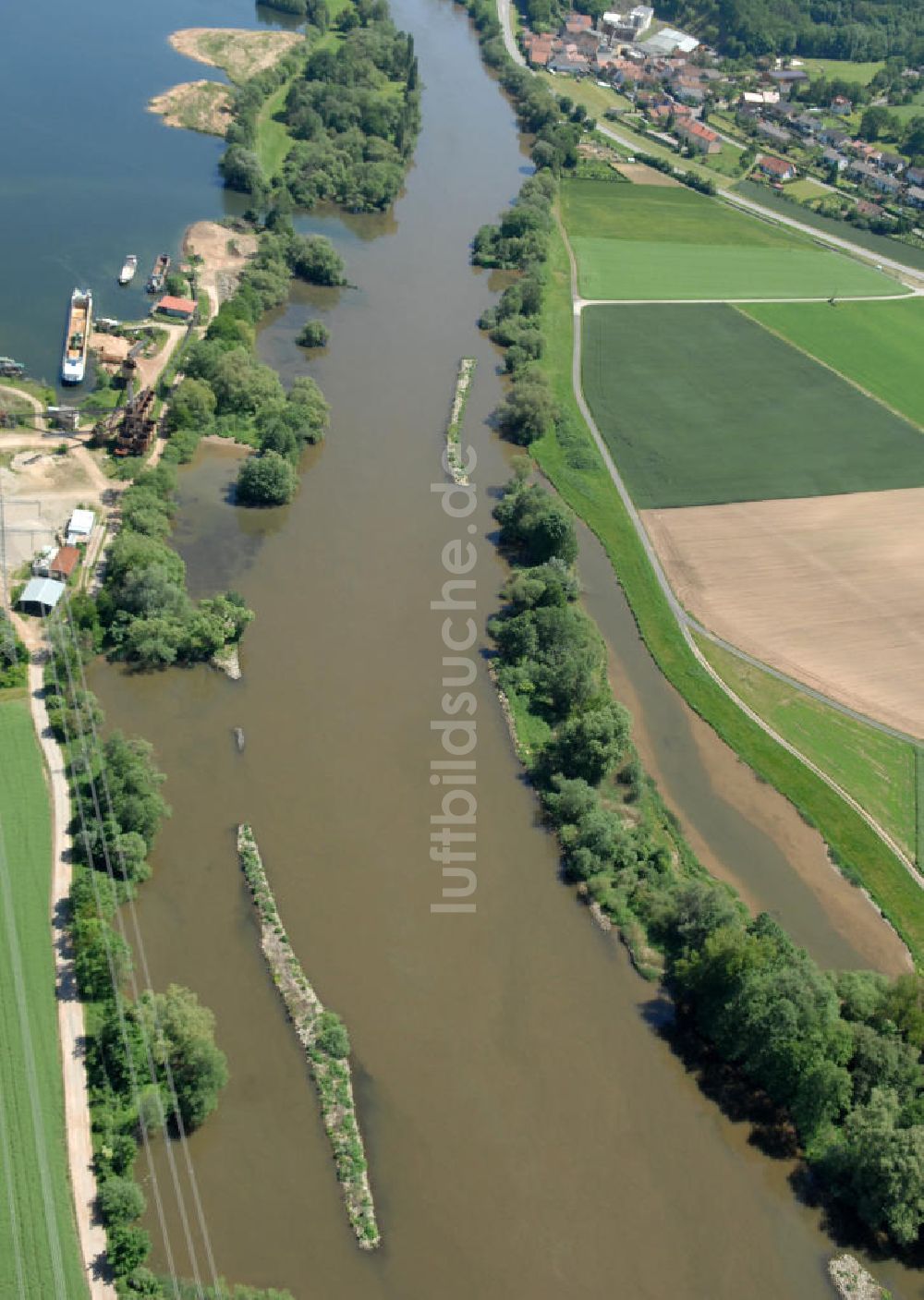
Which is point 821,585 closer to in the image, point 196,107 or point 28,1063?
point 28,1063

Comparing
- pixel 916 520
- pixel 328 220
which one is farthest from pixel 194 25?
pixel 916 520

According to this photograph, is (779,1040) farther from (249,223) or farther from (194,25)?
(194,25)

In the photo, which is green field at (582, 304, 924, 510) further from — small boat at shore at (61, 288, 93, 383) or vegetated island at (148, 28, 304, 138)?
vegetated island at (148, 28, 304, 138)

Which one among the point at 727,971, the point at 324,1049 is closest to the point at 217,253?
the point at 324,1049

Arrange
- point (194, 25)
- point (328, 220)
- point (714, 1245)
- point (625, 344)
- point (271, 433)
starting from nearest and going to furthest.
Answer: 1. point (714, 1245)
2. point (271, 433)
3. point (625, 344)
4. point (328, 220)
5. point (194, 25)

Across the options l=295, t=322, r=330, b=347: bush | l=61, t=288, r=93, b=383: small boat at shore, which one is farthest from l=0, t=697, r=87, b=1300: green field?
l=295, t=322, r=330, b=347: bush

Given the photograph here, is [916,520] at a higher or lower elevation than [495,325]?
lower

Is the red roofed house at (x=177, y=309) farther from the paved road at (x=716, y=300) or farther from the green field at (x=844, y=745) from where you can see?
the green field at (x=844, y=745)
